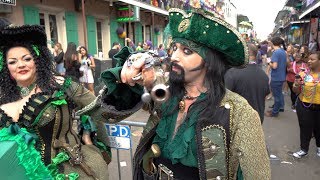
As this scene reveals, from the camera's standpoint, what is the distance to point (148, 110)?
1.74m

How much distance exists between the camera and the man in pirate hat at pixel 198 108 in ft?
4.83

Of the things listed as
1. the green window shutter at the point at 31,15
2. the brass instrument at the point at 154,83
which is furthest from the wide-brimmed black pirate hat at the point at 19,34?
the green window shutter at the point at 31,15

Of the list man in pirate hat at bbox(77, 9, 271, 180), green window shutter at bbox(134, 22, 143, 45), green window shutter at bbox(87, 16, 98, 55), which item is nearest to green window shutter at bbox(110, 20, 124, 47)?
green window shutter at bbox(87, 16, 98, 55)

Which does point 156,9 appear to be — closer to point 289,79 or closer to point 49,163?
point 289,79

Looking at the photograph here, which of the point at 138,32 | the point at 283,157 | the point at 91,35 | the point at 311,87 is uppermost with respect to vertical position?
the point at 138,32

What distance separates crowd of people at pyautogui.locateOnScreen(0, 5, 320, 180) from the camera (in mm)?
1487

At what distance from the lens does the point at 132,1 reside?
40.8ft

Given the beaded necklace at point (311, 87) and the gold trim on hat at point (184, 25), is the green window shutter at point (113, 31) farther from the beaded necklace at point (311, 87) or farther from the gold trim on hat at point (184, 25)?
the gold trim on hat at point (184, 25)

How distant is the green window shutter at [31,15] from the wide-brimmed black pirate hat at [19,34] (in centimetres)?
691

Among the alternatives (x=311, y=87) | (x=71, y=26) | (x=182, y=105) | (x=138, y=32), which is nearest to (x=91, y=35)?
(x=71, y=26)

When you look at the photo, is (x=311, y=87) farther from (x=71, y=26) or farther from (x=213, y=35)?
(x=71, y=26)

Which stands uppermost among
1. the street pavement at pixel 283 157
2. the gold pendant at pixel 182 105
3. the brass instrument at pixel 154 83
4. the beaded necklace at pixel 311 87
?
the brass instrument at pixel 154 83

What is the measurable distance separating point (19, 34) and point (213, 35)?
1.28m

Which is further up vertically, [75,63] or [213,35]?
[213,35]
